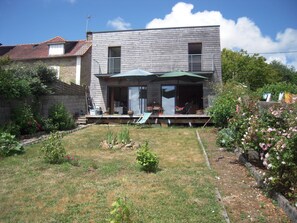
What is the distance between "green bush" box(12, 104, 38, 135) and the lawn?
10.0ft

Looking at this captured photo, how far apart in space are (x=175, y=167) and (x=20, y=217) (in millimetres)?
3387

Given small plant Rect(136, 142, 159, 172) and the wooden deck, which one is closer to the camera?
small plant Rect(136, 142, 159, 172)

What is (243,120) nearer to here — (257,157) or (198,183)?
(257,157)

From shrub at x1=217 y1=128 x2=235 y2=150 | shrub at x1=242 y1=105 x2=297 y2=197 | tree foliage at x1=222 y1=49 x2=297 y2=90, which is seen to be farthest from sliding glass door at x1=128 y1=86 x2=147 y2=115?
tree foliage at x1=222 y1=49 x2=297 y2=90

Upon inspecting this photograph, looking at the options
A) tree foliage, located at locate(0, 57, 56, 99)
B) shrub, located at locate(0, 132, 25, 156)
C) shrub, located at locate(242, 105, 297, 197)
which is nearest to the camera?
shrub, located at locate(242, 105, 297, 197)

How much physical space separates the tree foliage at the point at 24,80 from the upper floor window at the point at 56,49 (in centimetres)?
962

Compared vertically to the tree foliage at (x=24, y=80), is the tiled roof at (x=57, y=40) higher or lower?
higher

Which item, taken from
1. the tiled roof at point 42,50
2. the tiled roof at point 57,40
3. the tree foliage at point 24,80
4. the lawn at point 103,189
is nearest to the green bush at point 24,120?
the tree foliage at point 24,80

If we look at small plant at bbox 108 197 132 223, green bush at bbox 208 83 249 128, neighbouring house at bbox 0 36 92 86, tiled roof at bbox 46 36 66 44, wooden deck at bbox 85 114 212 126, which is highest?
tiled roof at bbox 46 36 66 44

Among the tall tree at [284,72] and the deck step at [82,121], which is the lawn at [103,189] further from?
the tall tree at [284,72]

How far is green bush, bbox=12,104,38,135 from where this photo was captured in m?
9.45

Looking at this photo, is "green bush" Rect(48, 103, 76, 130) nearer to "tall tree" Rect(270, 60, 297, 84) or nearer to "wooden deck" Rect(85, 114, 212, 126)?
"wooden deck" Rect(85, 114, 212, 126)

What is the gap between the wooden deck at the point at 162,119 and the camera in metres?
13.1

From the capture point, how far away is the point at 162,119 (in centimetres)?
1365
